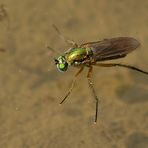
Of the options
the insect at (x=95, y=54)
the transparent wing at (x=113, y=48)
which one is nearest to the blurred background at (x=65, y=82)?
the insect at (x=95, y=54)

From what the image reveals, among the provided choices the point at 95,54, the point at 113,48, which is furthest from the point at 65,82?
the point at 113,48

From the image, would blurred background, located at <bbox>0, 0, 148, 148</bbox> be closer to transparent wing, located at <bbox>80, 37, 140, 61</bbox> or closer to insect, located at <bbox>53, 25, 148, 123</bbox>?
insect, located at <bbox>53, 25, 148, 123</bbox>

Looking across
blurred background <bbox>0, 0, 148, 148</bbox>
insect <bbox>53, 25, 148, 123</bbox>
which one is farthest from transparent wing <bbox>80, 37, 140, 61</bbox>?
blurred background <bbox>0, 0, 148, 148</bbox>

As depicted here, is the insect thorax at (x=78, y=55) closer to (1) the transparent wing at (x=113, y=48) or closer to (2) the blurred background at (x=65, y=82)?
(1) the transparent wing at (x=113, y=48)

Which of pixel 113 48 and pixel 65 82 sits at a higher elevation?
pixel 113 48

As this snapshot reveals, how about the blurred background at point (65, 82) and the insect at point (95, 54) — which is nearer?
the blurred background at point (65, 82)

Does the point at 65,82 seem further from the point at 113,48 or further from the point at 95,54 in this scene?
the point at 113,48
